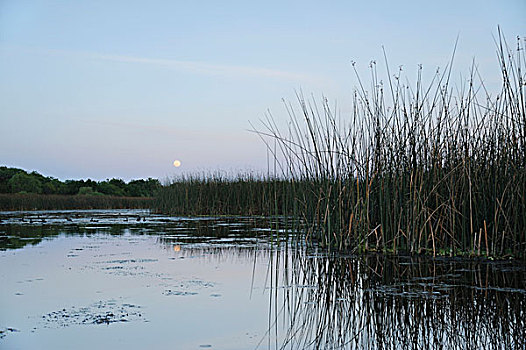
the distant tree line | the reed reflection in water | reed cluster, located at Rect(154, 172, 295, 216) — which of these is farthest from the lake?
the distant tree line

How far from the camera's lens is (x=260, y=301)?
3.29 metres

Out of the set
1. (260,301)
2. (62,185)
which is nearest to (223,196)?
(260,301)

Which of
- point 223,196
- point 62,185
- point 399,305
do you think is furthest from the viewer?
point 62,185

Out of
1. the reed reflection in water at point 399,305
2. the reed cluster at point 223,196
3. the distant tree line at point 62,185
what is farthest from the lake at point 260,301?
the distant tree line at point 62,185

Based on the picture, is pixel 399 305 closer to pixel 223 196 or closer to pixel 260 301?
pixel 260 301

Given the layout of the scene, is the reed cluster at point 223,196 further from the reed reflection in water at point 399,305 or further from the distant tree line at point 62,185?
the distant tree line at point 62,185

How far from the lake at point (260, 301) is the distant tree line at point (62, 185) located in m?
22.8

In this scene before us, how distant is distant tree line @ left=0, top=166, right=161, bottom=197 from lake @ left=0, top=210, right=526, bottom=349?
22.8 m

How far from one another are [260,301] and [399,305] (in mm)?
823

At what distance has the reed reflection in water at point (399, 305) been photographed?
2.42m

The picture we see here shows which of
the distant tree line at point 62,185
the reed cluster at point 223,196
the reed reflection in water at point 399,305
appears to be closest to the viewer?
the reed reflection in water at point 399,305

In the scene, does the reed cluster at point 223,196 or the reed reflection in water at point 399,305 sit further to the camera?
the reed cluster at point 223,196

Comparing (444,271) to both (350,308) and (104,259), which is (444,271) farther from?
(104,259)

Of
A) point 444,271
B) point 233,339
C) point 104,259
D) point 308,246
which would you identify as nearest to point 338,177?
point 308,246
